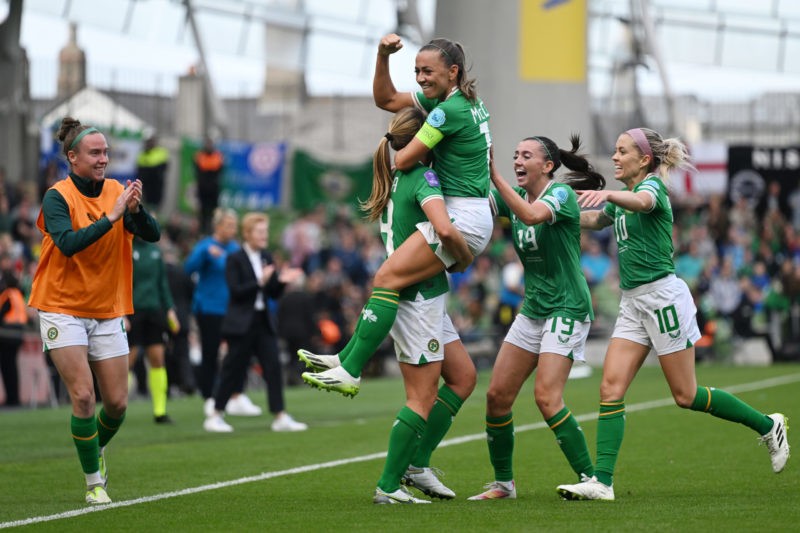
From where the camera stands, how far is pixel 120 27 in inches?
1231

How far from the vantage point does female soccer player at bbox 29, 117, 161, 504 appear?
8805mm

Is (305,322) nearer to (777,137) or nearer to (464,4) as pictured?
(464,4)

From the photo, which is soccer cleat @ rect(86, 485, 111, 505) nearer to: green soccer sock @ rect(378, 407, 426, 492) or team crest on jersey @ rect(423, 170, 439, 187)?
green soccer sock @ rect(378, 407, 426, 492)

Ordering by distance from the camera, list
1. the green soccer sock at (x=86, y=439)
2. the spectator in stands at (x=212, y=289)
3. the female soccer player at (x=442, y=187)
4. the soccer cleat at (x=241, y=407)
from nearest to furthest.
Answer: the female soccer player at (x=442, y=187) → the green soccer sock at (x=86, y=439) → the spectator in stands at (x=212, y=289) → the soccer cleat at (x=241, y=407)

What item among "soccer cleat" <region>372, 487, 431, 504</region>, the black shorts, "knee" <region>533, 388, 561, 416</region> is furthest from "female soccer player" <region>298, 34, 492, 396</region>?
Result: the black shorts

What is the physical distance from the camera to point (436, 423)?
8.85 m

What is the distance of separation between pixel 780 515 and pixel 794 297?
21.1 metres

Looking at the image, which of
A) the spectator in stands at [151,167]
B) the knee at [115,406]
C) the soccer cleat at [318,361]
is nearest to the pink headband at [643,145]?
the soccer cleat at [318,361]

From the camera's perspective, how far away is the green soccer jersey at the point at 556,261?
8773 mm

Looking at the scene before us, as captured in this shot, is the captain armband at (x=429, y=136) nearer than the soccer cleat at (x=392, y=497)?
Yes

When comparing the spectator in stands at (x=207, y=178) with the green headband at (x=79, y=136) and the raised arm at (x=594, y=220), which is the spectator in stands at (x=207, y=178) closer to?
the green headband at (x=79, y=136)

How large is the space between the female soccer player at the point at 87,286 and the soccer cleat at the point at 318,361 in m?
1.48

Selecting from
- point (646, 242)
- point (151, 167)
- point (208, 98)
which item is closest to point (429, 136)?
point (646, 242)

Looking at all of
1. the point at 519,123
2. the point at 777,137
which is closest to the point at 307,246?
the point at 519,123
